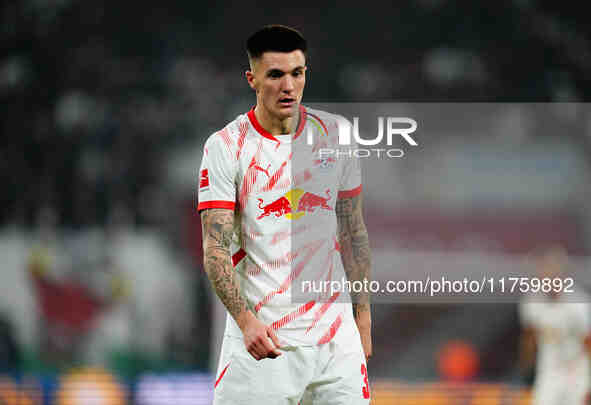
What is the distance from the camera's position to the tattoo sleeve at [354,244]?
2564 mm

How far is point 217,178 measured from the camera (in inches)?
93.2

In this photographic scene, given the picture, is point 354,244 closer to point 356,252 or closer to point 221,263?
point 356,252

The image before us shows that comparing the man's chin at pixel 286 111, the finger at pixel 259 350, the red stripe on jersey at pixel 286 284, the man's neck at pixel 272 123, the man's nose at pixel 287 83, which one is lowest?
the finger at pixel 259 350

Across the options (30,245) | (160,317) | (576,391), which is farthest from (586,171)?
(30,245)

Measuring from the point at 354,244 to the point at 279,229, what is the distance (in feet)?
1.01

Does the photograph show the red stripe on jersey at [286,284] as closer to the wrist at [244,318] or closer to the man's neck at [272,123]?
the wrist at [244,318]

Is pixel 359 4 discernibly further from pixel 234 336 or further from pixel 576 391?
pixel 234 336

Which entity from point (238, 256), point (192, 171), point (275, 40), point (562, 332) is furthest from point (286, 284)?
point (192, 171)

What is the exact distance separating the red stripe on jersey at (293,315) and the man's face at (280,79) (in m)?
0.60

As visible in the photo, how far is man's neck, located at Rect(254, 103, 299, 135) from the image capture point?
2.50 m

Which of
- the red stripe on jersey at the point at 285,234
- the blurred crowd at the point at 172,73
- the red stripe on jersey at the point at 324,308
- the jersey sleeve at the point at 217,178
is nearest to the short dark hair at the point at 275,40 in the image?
the jersey sleeve at the point at 217,178

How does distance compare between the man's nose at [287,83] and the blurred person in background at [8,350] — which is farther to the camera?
the blurred person in background at [8,350]

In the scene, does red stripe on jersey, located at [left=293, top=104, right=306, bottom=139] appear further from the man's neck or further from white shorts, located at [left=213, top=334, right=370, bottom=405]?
white shorts, located at [left=213, top=334, right=370, bottom=405]

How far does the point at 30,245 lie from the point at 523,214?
372 centimetres
